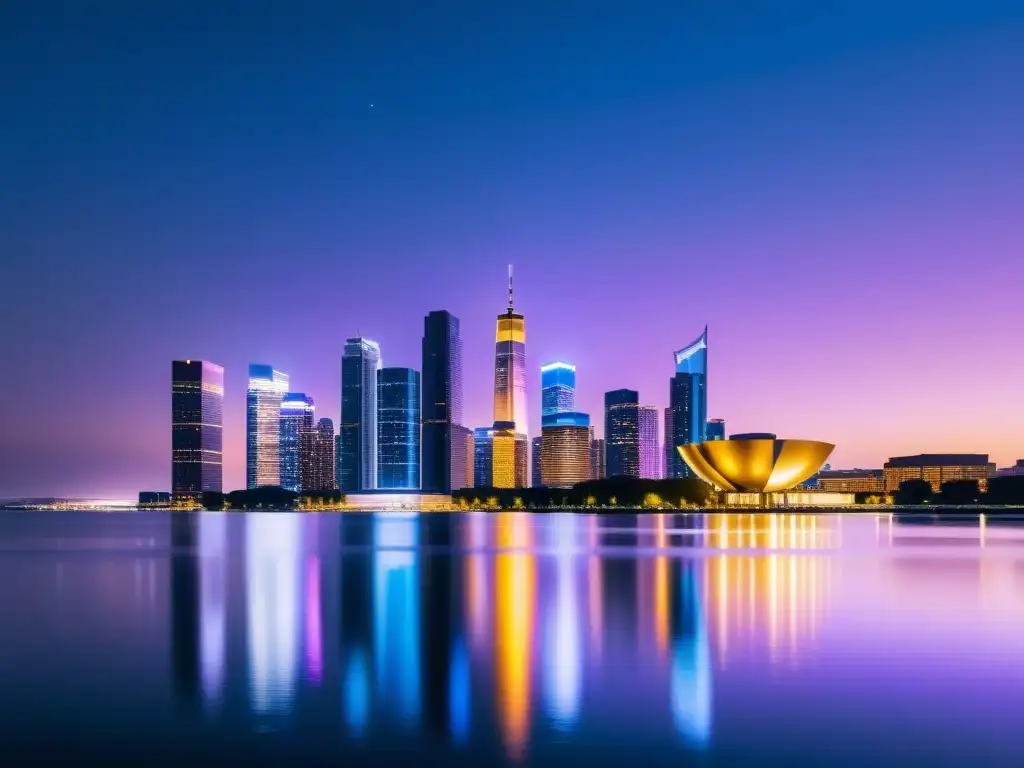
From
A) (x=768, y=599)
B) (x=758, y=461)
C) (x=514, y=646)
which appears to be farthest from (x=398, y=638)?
(x=758, y=461)

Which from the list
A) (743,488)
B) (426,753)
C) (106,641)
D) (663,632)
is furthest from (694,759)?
(743,488)

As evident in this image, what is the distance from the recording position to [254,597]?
2781 centimetres

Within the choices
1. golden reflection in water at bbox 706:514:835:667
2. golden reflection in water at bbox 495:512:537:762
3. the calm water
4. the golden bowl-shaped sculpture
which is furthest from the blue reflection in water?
the golden bowl-shaped sculpture

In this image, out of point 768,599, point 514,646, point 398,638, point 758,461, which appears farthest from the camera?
point 758,461

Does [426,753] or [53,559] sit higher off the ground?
[426,753]

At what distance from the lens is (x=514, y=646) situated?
62.6 feet

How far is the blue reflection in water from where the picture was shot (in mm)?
14198

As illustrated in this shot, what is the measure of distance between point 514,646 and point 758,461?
115150 millimetres

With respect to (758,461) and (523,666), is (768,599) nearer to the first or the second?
(523,666)

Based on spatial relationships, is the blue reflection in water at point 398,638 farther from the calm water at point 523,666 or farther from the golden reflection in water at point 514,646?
the golden reflection in water at point 514,646

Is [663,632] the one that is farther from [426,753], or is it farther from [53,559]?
[53,559]

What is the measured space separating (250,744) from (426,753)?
2191 mm

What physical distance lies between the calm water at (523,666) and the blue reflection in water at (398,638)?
81 millimetres

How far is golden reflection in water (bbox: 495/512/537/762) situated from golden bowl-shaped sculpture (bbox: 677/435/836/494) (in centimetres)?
9466
